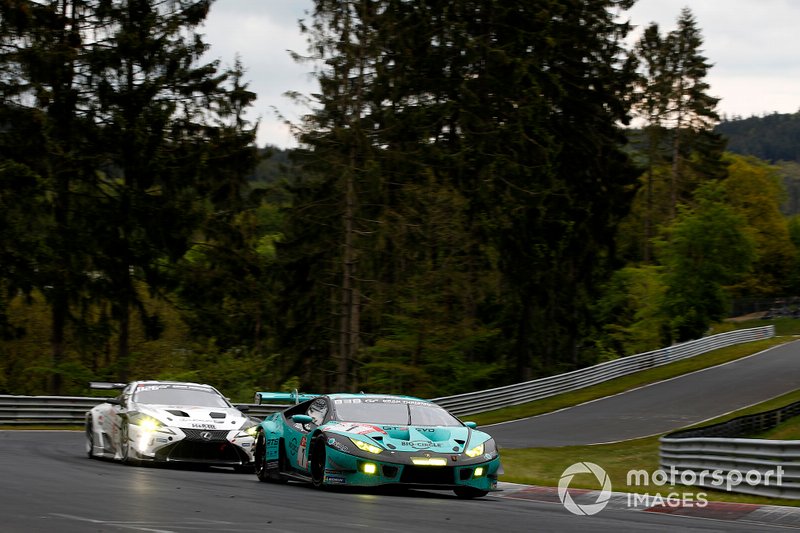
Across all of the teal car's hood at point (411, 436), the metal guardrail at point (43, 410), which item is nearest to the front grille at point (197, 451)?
the teal car's hood at point (411, 436)

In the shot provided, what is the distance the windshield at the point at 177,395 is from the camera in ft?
58.1

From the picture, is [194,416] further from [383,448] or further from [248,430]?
[383,448]

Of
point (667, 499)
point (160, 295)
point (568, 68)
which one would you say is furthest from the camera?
point (568, 68)

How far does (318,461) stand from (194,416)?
3803 mm

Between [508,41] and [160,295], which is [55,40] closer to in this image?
[160,295]

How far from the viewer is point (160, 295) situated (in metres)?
40.6

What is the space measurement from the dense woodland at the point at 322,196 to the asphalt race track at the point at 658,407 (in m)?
6.66

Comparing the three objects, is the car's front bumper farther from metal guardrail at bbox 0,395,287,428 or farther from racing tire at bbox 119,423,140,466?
metal guardrail at bbox 0,395,287,428

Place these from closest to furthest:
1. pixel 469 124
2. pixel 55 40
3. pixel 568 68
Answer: pixel 55 40 < pixel 469 124 < pixel 568 68

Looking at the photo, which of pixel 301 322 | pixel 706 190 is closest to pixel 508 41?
pixel 301 322

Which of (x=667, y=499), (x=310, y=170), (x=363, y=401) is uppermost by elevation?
(x=310, y=170)

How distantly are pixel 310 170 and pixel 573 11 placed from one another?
16.5 meters

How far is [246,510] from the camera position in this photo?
10.3 m

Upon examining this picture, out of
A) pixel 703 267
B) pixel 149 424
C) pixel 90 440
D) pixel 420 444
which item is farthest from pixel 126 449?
pixel 703 267
